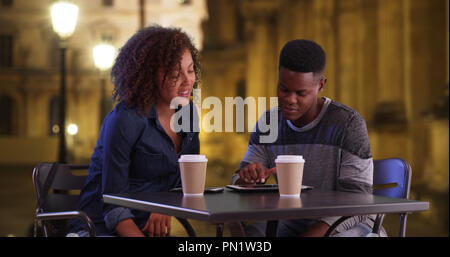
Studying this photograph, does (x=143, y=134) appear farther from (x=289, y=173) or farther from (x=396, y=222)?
(x=396, y=222)

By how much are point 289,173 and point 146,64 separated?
102 cm

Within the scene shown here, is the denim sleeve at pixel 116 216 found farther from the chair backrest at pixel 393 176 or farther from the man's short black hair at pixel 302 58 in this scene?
the chair backrest at pixel 393 176

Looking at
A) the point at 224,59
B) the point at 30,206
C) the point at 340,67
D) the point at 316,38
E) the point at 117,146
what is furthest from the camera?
the point at 224,59

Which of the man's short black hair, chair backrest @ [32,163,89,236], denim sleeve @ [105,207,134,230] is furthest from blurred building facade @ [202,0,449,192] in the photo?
denim sleeve @ [105,207,134,230]

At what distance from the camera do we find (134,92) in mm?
3521

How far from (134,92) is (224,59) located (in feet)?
128

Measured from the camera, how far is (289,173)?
3.02 meters

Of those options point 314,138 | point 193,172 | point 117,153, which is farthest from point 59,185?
point 314,138

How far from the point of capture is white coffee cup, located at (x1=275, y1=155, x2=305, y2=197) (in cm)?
298

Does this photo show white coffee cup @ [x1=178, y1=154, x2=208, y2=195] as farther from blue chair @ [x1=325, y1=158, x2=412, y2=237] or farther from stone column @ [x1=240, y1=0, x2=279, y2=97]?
stone column @ [x1=240, y1=0, x2=279, y2=97]

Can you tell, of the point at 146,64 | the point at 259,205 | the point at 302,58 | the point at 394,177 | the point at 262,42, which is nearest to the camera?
the point at 259,205
